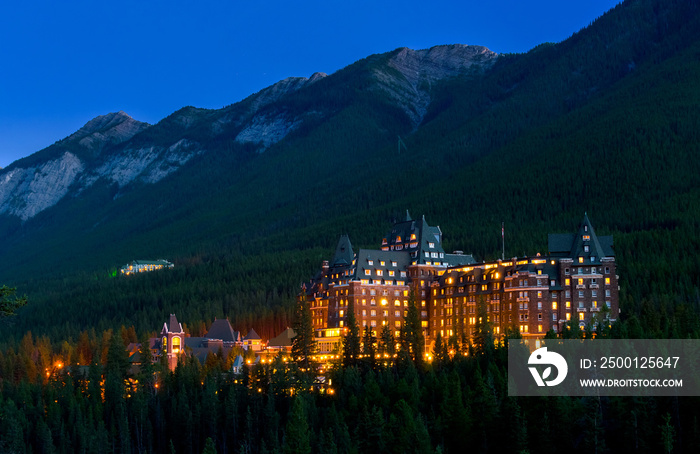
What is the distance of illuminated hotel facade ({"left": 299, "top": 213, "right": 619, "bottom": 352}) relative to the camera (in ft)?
518

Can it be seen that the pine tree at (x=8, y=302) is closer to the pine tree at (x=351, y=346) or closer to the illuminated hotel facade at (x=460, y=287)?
the illuminated hotel facade at (x=460, y=287)

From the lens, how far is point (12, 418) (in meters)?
148

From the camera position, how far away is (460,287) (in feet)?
575

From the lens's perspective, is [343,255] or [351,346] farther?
[343,255]

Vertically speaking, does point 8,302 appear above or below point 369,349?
above

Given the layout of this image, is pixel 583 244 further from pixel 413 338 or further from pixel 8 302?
pixel 8 302

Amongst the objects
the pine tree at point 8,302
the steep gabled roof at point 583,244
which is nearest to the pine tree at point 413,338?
the steep gabled roof at point 583,244

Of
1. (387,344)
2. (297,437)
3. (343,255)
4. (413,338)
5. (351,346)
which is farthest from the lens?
(343,255)

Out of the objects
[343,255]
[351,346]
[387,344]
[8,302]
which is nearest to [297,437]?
[351,346]

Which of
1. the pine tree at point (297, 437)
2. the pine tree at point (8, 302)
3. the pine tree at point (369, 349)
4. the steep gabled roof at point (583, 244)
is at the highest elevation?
the steep gabled roof at point (583, 244)

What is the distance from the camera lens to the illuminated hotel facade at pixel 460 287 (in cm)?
15800

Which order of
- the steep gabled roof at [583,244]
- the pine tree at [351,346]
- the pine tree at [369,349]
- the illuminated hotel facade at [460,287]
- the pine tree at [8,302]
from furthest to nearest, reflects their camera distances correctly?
the steep gabled roof at [583,244] < the illuminated hotel facade at [460,287] < the pine tree at [351,346] < the pine tree at [369,349] < the pine tree at [8,302]

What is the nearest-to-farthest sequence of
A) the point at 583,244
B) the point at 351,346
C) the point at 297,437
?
1. the point at 297,437
2. the point at 351,346
3. the point at 583,244

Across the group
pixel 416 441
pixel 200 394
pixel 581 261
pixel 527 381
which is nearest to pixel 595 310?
pixel 581 261
